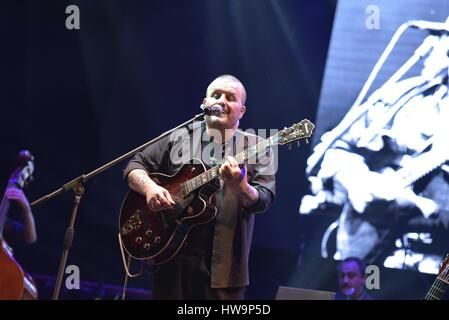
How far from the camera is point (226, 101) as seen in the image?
11.0 feet

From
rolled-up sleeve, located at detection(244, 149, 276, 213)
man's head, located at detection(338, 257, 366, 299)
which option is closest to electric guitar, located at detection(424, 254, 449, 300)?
rolled-up sleeve, located at detection(244, 149, 276, 213)

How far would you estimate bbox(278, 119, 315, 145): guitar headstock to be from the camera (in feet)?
10.7

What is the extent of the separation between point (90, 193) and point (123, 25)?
1779 mm

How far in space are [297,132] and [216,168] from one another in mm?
493

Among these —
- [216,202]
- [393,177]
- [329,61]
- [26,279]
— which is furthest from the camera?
[329,61]

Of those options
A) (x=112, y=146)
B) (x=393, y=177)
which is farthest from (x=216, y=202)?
(x=112, y=146)

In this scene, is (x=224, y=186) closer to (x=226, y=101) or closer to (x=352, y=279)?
(x=226, y=101)

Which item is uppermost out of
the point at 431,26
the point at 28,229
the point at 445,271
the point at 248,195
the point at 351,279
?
the point at 431,26

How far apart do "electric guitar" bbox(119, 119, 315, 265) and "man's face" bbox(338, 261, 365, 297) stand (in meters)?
2.53

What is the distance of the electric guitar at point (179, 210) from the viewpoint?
3156mm

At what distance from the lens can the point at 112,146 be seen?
19.9 ft

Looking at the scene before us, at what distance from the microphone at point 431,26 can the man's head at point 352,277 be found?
2.24 meters

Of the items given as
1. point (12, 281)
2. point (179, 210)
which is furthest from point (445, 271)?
point (12, 281)
